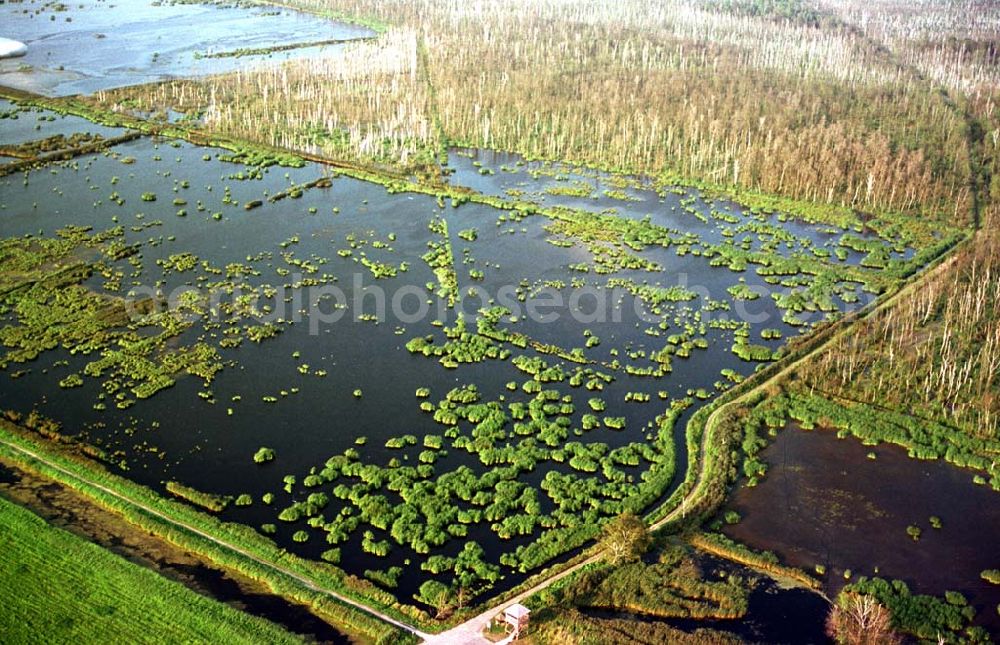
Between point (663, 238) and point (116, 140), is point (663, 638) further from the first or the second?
point (116, 140)

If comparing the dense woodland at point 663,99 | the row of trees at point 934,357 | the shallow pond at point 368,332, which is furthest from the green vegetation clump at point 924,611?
the dense woodland at point 663,99

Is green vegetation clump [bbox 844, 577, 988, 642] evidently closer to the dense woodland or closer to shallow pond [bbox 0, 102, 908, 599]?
shallow pond [bbox 0, 102, 908, 599]

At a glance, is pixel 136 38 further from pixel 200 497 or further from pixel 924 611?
pixel 924 611

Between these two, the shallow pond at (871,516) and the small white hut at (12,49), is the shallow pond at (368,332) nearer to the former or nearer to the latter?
the shallow pond at (871,516)

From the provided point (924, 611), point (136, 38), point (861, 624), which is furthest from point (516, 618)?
point (136, 38)

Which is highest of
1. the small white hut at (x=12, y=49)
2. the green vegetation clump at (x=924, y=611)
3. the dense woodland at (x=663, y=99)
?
the small white hut at (x=12, y=49)

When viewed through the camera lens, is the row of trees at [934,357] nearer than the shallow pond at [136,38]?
Yes

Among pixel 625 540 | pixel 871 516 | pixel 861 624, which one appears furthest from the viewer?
pixel 871 516
